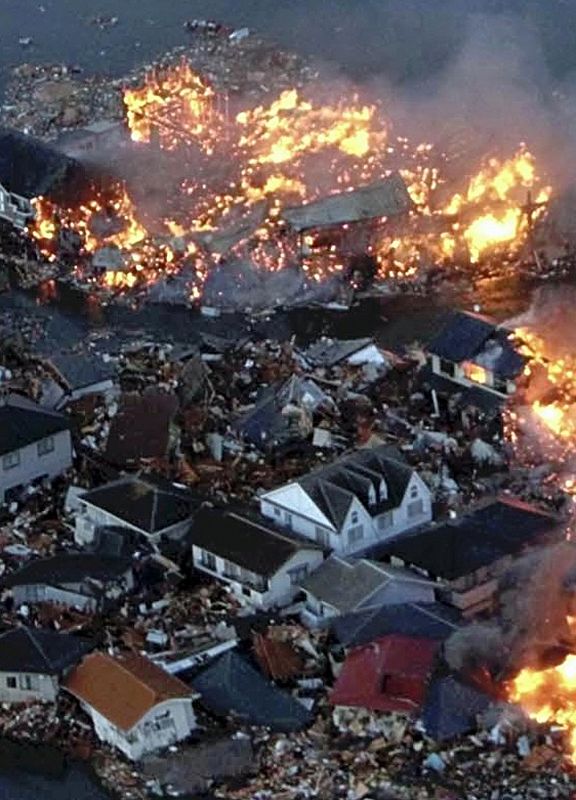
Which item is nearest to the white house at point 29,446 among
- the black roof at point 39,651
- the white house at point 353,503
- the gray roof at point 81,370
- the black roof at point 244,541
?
the gray roof at point 81,370

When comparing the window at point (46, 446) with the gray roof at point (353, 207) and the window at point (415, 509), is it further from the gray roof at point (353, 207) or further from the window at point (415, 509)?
the gray roof at point (353, 207)

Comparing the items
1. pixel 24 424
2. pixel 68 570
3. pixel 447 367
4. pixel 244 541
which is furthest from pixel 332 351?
pixel 68 570

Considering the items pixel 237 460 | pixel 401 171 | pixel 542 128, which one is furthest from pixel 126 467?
pixel 542 128

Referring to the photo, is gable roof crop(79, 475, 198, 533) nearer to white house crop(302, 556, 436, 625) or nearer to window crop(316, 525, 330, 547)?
window crop(316, 525, 330, 547)

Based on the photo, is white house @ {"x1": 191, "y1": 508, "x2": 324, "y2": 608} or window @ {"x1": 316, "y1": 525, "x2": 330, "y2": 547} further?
window @ {"x1": 316, "y1": 525, "x2": 330, "y2": 547}

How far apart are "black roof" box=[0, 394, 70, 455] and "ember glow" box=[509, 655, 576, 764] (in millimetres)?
5383

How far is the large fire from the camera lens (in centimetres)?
2336

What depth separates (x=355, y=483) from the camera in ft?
56.6

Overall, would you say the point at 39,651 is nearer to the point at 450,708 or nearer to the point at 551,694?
the point at 450,708

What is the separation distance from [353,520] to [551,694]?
2618 mm

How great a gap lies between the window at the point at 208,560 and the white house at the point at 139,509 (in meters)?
0.50

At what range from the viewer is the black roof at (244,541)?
16.5 metres

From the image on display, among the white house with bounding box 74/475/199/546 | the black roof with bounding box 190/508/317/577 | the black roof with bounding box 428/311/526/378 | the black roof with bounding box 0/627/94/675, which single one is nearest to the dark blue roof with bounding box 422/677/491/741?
the black roof with bounding box 190/508/317/577

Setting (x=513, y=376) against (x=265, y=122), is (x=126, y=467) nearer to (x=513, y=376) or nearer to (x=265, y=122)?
(x=513, y=376)
